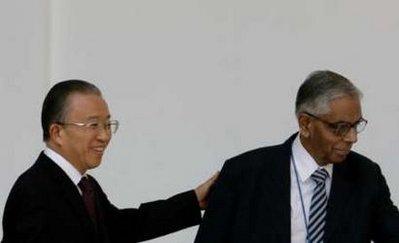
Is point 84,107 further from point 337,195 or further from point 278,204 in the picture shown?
point 337,195

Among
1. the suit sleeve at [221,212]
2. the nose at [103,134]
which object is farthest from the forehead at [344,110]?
the nose at [103,134]

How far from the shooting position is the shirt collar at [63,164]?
301 centimetres

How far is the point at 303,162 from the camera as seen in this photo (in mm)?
3217

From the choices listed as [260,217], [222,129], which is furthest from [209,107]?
[260,217]

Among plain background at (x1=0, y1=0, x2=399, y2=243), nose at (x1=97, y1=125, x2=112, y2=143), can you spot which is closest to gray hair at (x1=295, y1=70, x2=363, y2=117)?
nose at (x1=97, y1=125, x2=112, y2=143)

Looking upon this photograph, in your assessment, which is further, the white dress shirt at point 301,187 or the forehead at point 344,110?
the white dress shirt at point 301,187

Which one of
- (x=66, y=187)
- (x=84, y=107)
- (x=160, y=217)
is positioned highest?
(x=84, y=107)

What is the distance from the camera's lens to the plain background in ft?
14.9

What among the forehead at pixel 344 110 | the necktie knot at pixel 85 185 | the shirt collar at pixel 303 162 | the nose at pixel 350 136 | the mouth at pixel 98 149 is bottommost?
the necktie knot at pixel 85 185

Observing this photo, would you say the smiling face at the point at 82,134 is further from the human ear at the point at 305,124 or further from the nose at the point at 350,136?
the nose at the point at 350,136

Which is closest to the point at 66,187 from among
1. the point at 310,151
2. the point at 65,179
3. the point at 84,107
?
the point at 65,179

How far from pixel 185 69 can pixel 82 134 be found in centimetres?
169

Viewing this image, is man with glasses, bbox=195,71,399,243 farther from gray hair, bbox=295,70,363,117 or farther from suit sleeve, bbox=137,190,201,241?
suit sleeve, bbox=137,190,201,241

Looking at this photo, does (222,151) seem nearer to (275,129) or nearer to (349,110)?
(275,129)
